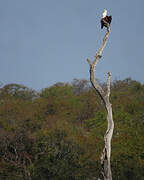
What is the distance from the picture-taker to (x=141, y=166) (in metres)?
12.8

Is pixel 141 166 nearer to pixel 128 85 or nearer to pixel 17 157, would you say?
pixel 17 157

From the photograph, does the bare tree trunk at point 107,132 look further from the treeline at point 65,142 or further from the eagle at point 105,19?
the treeline at point 65,142

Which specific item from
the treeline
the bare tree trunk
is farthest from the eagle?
the treeline

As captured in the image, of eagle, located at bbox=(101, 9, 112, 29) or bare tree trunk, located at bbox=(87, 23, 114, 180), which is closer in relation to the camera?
bare tree trunk, located at bbox=(87, 23, 114, 180)

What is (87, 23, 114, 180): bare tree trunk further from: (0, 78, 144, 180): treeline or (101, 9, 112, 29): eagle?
(0, 78, 144, 180): treeline

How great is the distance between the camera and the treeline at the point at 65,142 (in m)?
13.9

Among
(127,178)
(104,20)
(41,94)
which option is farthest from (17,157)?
(41,94)

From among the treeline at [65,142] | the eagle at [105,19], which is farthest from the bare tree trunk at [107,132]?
the treeline at [65,142]

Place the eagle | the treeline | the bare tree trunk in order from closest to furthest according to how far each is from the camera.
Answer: the bare tree trunk, the eagle, the treeline

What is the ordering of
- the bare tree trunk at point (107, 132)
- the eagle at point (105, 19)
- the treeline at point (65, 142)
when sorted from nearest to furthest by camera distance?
the bare tree trunk at point (107, 132) < the eagle at point (105, 19) < the treeline at point (65, 142)

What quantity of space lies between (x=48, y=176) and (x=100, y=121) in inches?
311

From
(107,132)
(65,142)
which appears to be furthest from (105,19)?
(65,142)

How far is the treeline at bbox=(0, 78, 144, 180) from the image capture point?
45.7 ft

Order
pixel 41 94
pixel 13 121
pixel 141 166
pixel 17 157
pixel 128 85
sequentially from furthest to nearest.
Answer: pixel 128 85, pixel 41 94, pixel 13 121, pixel 17 157, pixel 141 166
